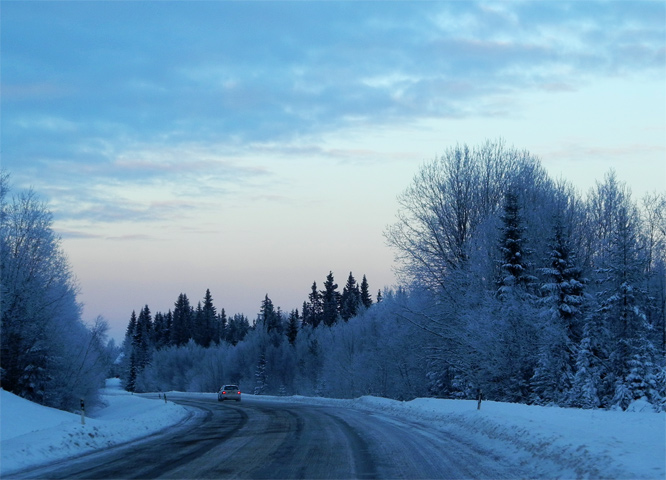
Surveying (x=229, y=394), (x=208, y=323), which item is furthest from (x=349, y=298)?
(x=229, y=394)

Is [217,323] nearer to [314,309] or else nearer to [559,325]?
[314,309]

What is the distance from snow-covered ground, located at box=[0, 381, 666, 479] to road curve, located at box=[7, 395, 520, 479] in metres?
0.76

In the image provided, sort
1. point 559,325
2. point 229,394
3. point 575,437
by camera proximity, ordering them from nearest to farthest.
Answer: point 575,437 < point 559,325 < point 229,394

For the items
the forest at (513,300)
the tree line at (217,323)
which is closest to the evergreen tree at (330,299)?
the tree line at (217,323)

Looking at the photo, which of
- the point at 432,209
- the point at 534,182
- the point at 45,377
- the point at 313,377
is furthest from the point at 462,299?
the point at 313,377

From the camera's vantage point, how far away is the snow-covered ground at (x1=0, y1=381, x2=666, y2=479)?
1044 centimetres

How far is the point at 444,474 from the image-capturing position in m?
11.4

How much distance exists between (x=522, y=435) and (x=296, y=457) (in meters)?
5.50

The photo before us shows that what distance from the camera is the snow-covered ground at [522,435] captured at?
10438 mm

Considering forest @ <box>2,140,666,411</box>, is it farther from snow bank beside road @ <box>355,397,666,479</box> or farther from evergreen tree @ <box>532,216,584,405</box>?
snow bank beside road @ <box>355,397,666,479</box>

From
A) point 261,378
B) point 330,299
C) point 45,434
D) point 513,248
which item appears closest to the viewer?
point 45,434

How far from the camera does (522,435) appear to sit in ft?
47.8

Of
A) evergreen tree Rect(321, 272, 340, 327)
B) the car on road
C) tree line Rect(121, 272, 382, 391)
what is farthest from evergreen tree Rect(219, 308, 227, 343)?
the car on road

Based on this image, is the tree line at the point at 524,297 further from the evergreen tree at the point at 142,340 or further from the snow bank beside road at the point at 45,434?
the evergreen tree at the point at 142,340
